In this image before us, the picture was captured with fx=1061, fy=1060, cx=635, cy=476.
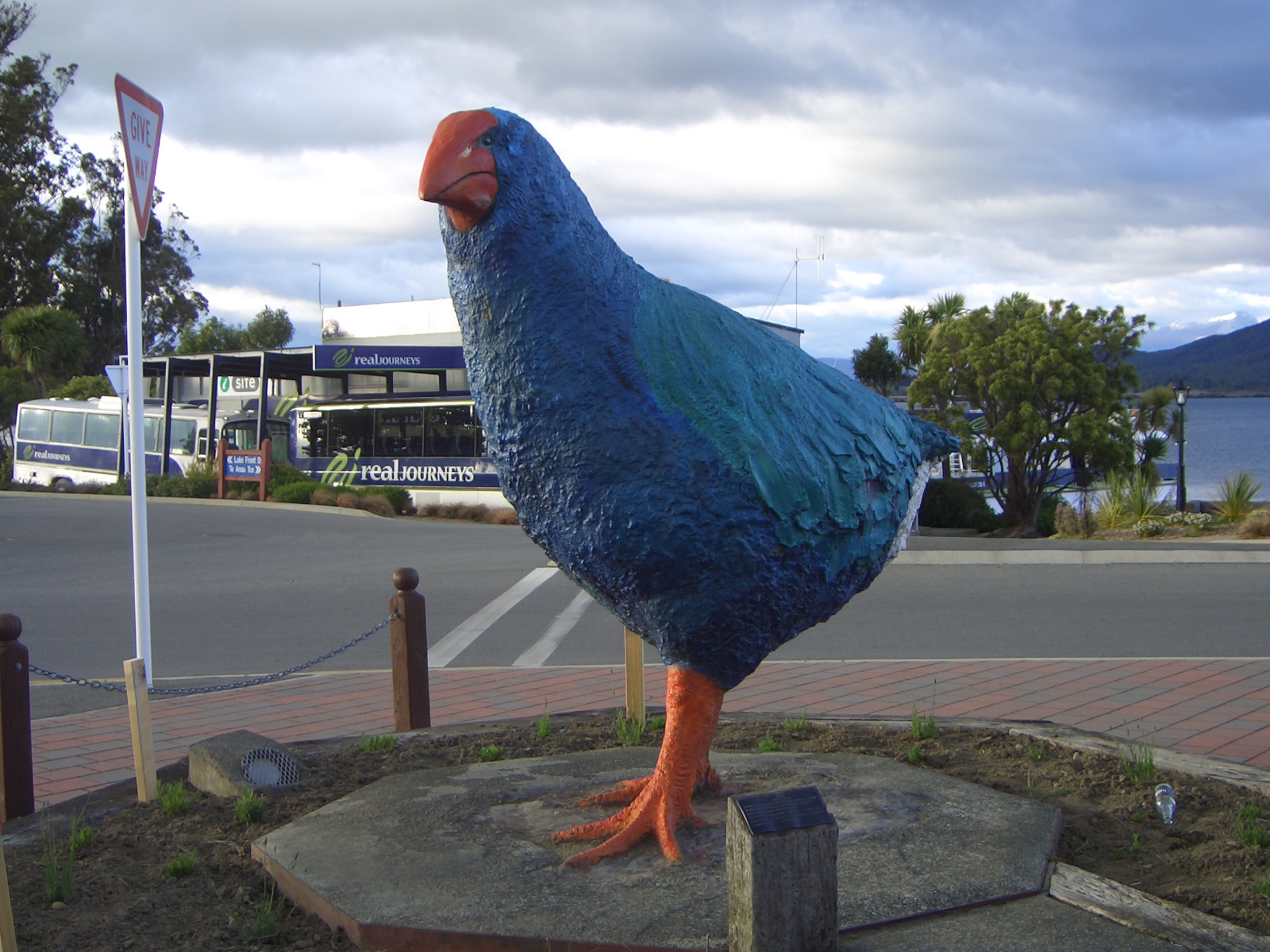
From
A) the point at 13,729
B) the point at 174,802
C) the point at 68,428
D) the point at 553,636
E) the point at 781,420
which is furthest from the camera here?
the point at 68,428

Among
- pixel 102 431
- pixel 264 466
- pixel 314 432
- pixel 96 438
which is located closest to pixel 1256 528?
pixel 264 466

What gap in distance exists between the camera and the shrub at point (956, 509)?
2289 cm

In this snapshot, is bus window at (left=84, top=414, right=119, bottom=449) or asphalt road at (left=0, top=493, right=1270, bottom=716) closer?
asphalt road at (left=0, top=493, right=1270, bottom=716)

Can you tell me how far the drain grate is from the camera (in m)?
3.96


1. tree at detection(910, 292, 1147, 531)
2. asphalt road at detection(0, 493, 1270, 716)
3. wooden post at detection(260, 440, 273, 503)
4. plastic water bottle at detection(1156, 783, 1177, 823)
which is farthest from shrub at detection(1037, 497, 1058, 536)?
plastic water bottle at detection(1156, 783, 1177, 823)

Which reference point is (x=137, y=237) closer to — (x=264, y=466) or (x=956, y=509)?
(x=264, y=466)

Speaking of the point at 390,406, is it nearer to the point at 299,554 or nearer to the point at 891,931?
the point at 299,554

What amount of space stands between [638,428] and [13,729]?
9.35ft

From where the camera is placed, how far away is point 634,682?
15.3 feet

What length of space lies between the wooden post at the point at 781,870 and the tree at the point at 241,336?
158ft

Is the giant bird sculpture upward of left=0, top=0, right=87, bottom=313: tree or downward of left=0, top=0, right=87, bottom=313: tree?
downward

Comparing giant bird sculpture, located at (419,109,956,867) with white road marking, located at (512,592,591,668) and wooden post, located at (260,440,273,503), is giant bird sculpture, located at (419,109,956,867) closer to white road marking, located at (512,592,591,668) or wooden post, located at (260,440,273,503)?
white road marking, located at (512,592,591,668)

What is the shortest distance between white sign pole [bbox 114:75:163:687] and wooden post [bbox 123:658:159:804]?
5.19ft


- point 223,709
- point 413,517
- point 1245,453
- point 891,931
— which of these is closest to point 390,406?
point 413,517
